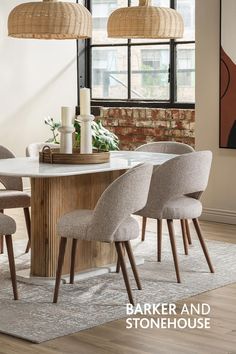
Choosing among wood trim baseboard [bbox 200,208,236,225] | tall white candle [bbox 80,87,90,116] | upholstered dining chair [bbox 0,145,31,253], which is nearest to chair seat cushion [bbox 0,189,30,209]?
upholstered dining chair [bbox 0,145,31,253]

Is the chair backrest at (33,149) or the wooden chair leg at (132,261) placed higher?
the chair backrest at (33,149)

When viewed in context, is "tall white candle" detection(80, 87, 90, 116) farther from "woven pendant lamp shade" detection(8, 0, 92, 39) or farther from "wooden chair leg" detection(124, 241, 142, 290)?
"wooden chair leg" detection(124, 241, 142, 290)

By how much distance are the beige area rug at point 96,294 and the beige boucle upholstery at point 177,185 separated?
416mm

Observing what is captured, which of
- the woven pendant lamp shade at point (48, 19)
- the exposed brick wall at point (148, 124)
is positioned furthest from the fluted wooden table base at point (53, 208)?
the exposed brick wall at point (148, 124)

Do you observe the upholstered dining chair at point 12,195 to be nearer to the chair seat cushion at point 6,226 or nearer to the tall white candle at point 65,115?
the tall white candle at point 65,115

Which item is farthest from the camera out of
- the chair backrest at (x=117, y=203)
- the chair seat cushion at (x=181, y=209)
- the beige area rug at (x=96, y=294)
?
the chair seat cushion at (x=181, y=209)

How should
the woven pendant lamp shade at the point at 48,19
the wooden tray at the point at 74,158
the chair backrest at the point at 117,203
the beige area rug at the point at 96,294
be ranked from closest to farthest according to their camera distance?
1. the beige area rug at the point at 96,294
2. the chair backrest at the point at 117,203
3. the woven pendant lamp shade at the point at 48,19
4. the wooden tray at the point at 74,158

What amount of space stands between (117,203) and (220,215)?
292 centimetres

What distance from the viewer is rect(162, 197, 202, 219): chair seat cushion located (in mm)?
5141

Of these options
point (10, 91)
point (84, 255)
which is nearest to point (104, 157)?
point (84, 255)

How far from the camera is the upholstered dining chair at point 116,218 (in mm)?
4492

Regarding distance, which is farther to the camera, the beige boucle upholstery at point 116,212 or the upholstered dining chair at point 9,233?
the upholstered dining chair at point 9,233

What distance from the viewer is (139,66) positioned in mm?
8898

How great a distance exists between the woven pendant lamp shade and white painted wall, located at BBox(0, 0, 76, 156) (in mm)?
3526
